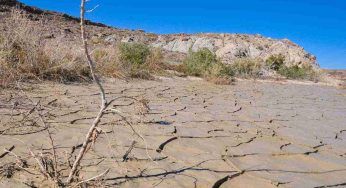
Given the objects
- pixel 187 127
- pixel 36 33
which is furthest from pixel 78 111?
pixel 36 33

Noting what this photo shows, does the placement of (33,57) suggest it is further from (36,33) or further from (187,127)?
(187,127)

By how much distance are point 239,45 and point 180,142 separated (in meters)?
23.1

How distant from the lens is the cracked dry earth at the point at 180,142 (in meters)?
2.93

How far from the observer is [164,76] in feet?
36.5

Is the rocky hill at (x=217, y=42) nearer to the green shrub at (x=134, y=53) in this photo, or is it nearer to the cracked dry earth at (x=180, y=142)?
the green shrub at (x=134, y=53)

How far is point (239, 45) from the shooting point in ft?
86.7

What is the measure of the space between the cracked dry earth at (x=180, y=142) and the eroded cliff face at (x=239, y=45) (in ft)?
63.4

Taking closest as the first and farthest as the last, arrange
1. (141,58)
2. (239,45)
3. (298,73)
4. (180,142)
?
(180,142) < (141,58) < (298,73) < (239,45)

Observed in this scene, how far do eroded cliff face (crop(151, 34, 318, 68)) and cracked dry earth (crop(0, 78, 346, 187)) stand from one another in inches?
761

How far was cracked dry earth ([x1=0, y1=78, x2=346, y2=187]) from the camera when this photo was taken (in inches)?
115

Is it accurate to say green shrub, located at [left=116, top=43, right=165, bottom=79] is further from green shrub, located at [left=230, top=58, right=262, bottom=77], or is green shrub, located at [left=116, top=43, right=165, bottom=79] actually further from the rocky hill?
the rocky hill

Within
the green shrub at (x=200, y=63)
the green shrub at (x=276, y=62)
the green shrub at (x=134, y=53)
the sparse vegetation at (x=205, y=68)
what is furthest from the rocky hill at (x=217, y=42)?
the green shrub at (x=134, y=53)

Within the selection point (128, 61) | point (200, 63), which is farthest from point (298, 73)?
point (128, 61)

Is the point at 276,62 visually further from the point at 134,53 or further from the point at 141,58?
the point at 134,53
